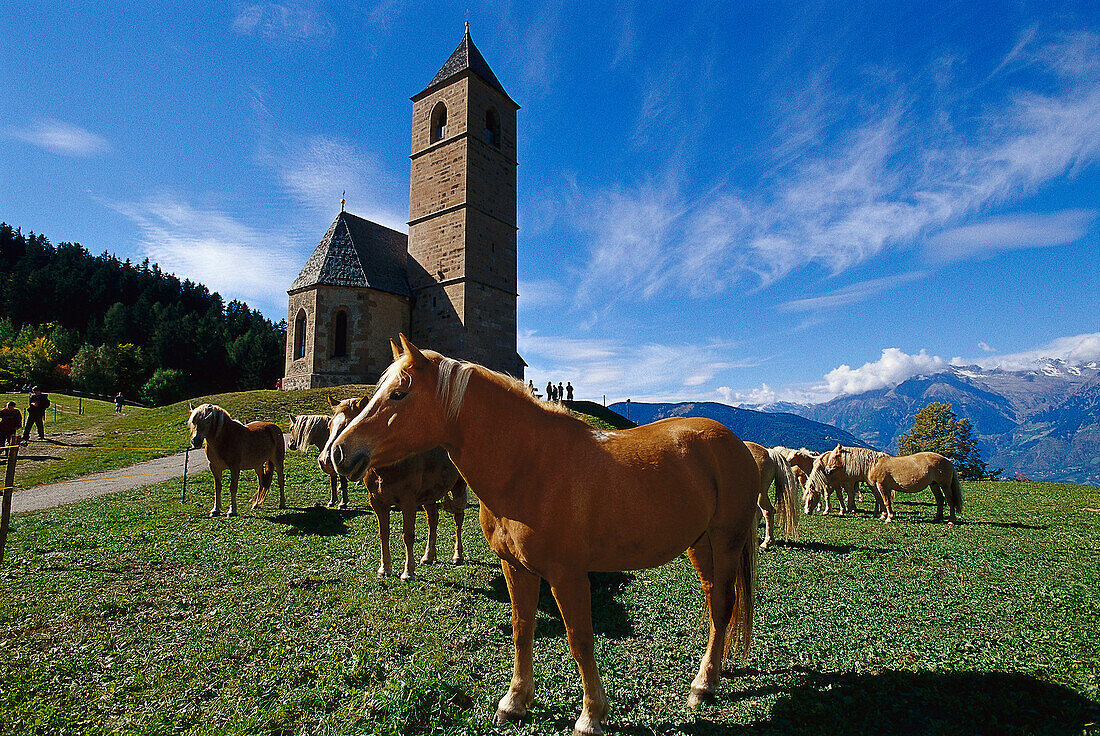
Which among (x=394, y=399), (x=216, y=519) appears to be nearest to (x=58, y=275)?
(x=216, y=519)

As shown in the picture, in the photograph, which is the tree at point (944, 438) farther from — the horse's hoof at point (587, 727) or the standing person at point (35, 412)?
the standing person at point (35, 412)

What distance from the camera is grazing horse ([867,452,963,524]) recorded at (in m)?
11.1

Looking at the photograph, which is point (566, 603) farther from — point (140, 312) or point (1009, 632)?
point (140, 312)

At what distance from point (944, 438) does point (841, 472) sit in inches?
1528

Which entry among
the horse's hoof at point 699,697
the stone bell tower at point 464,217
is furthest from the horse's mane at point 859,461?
the stone bell tower at point 464,217

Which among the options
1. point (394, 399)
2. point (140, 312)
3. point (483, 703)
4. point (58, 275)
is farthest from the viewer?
point (58, 275)

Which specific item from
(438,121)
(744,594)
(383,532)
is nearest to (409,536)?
(383,532)

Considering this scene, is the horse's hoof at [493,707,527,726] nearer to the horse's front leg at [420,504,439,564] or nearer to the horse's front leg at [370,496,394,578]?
the horse's front leg at [370,496,394,578]

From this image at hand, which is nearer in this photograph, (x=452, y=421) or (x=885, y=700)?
(x=452, y=421)

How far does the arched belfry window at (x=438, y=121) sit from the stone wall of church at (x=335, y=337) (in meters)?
12.8

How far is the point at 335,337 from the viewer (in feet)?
104

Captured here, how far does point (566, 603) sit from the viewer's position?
2.98 m

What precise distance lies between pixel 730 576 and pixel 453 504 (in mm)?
4602

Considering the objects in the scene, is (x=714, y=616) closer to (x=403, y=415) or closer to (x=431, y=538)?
(x=403, y=415)
